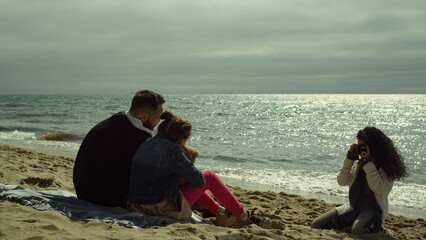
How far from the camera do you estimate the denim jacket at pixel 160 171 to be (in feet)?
11.8

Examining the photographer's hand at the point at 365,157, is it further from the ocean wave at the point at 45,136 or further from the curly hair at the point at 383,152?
the ocean wave at the point at 45,136

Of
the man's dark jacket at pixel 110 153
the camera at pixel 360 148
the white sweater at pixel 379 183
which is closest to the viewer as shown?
the man's dark jacket at pixel 110 153

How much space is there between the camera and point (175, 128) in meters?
3.68

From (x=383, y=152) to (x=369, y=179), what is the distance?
36 cm

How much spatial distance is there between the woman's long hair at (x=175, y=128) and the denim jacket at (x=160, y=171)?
0.19 ft

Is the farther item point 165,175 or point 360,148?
point 360,148

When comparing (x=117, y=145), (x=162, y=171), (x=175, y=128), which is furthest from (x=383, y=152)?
(x=117, y=145)

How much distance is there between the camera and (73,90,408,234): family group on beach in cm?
366

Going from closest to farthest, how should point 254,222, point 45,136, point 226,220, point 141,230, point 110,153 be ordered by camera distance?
1. point 141,230
2. point 110,153
3. point 226,220
4. point 254,222
5. point 45,136

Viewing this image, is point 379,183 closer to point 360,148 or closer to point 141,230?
point 360,148

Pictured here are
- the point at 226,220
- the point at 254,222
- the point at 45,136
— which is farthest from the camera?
the point at 45,136

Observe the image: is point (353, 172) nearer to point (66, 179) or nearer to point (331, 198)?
point (331, 198)

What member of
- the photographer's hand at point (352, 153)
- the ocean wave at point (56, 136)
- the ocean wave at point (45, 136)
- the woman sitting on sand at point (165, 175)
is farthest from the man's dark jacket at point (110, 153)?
the ocean wave at point (56, 136)

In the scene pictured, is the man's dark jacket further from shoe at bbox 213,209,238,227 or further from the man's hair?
shoe at bbox 213,209,238,227
